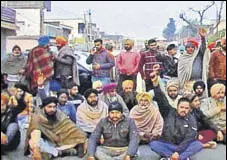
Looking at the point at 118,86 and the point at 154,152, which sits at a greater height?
the point at 118,86

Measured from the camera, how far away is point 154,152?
4.16m

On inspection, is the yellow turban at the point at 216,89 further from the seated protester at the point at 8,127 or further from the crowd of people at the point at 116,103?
the seated protester at the point at 8,127

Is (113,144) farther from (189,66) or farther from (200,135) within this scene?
(189,66)

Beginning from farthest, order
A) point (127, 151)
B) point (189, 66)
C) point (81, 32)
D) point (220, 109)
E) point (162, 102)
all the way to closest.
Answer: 1. point (81, 32)
2. point (189, 66)
3. point (162, 102)
4. point (220, 109)
5. point (127, 151)

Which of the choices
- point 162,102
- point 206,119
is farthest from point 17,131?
point 206,119

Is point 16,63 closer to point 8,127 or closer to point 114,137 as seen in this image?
point 8,127

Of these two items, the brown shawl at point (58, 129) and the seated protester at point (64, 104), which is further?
the seated protester at point (64, 104)

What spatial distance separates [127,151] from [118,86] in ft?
4.36

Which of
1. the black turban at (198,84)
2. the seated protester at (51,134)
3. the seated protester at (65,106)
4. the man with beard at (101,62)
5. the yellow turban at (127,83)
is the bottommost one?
the seated protester at (51,134)

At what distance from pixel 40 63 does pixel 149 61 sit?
1122 mm

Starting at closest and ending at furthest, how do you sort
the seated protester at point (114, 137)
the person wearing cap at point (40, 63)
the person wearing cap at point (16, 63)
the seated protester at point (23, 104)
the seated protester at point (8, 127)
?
the seated protester at point (8, 127) → the seated protester at point (114, 137) → the seated protester at point (23, 104) → the person wearing cap at point (16, 63) → the person wearing cap at point (40, 63)

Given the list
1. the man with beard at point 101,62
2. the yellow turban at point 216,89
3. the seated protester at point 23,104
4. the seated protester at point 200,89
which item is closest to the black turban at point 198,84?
the seated protester at point 200,89

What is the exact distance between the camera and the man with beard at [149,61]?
5102 mm

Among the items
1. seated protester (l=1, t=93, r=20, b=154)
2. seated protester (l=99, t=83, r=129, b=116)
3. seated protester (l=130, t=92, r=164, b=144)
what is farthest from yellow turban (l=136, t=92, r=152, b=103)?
seated protester (l=1, t=93, r=20, b=154)
